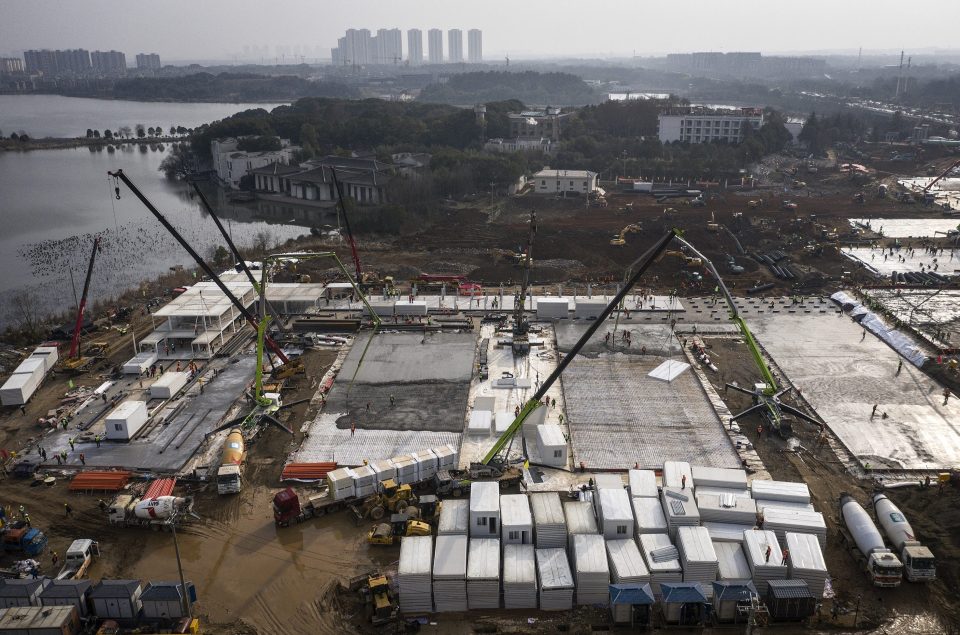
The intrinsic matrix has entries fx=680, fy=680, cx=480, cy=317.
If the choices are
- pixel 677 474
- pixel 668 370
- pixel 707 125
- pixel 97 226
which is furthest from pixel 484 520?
pixel 707 125

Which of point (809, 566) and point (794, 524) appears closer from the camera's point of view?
point (809, 566)

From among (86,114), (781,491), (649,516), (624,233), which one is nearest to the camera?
(649,516)

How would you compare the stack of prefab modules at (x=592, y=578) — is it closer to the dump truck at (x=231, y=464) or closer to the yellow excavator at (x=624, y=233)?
the dump truck at (x=231, y=464)

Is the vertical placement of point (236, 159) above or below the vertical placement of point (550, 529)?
above

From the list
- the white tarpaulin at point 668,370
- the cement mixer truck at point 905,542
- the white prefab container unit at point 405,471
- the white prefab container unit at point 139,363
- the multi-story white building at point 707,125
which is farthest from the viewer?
the multi-story white building at point 707,125

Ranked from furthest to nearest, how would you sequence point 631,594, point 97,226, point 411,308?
point 97,226
point 411,308
point 631,594

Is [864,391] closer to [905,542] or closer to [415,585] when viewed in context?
[905,542]

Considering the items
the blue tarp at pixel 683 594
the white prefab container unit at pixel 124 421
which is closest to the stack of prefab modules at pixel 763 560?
the blue tarp at pixel 683 594
